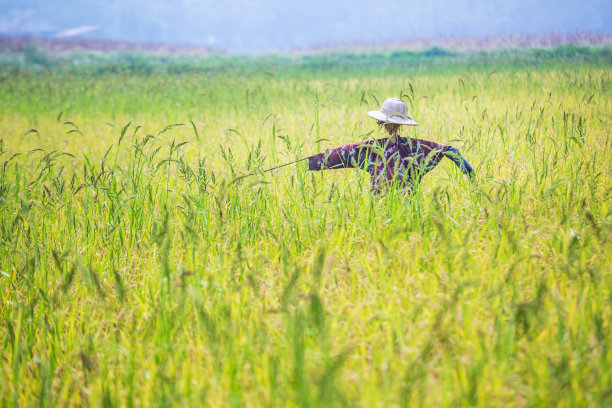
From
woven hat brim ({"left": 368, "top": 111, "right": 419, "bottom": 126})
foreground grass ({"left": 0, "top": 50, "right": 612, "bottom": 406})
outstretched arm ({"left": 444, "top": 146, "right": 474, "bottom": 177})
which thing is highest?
woven hat brim ({"left": 368, "top": 111, "right": 419, "bottom": 126})

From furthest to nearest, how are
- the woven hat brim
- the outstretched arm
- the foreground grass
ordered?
the woven hat brim → the outstretched arm → the foreground grass

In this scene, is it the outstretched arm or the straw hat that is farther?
the straw hat

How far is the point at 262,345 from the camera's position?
4.80 feet

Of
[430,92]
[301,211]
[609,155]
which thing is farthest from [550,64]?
[301,211]

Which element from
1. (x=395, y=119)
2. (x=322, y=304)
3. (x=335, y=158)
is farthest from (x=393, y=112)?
(x=322, y=304)

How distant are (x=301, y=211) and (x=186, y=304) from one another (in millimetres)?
970

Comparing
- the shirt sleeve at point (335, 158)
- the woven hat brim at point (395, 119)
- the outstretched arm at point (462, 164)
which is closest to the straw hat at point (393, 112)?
the woven hat brim at point (395, 119)

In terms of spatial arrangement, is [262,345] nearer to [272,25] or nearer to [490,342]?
[490,342]

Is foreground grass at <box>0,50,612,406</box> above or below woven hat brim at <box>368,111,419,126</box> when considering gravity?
below

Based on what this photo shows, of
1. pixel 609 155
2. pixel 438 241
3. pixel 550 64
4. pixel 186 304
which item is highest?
pixel 550 64

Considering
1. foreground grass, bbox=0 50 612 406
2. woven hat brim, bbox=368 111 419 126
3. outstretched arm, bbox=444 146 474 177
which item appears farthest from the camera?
woven hat brim, bbox=368 111 419 126

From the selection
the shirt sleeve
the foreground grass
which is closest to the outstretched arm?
the foreground grass

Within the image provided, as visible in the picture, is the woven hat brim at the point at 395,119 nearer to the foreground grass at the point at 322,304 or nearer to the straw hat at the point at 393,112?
the straw hat at the point at 393,112

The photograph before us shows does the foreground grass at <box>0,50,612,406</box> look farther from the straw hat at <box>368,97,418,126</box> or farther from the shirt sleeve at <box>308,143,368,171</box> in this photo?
the straw hat at <box>368,97,418,126</box>
